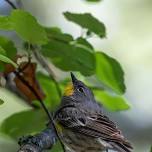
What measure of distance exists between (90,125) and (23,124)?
1.50 feet

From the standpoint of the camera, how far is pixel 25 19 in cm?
148

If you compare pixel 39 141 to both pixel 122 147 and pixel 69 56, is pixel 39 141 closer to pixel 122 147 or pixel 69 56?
pixel 69 56

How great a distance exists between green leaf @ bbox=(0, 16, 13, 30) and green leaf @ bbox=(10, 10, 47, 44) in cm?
1

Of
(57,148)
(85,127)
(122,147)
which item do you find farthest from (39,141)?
(85,127)

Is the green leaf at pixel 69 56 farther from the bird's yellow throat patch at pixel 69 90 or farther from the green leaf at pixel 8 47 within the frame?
the bird's yellow throat patch at pixel 69 90

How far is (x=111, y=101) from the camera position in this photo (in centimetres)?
190

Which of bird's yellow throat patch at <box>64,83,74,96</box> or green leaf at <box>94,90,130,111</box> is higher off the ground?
bird's yellow throat patch at <box>64,83,74,96</box>

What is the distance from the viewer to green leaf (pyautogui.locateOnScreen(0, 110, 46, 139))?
175 centimetres

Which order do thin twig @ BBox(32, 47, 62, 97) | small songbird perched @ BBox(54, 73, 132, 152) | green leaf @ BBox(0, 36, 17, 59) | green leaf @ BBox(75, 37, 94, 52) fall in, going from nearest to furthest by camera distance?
green leaf @ BBox(0, 36, 17, 59)
green leaf @ BBox(75, 37, 94, 52)
thin twig @ BBox(32, 47, 62, 97)
small songbird perched @ BBox(54, 73, 132, 152)

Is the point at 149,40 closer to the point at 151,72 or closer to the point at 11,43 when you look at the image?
the point at 151,72

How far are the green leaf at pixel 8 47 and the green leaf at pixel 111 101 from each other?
40 cm

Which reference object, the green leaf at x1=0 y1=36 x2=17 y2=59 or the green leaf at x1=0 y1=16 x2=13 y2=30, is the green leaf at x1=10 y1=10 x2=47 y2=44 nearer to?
the green leaf at x1=0 y1=16 x2=13 y2=30

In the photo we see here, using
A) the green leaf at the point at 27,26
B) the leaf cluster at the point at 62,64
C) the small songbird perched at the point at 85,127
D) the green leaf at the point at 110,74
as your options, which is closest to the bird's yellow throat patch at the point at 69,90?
the small songbird perched at the point at 85,127

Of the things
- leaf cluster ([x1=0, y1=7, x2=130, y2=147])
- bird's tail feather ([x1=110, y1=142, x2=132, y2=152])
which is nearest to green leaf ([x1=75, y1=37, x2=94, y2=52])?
leaf cluster ([x1=0, y1=7, x2=130, y2=147])
